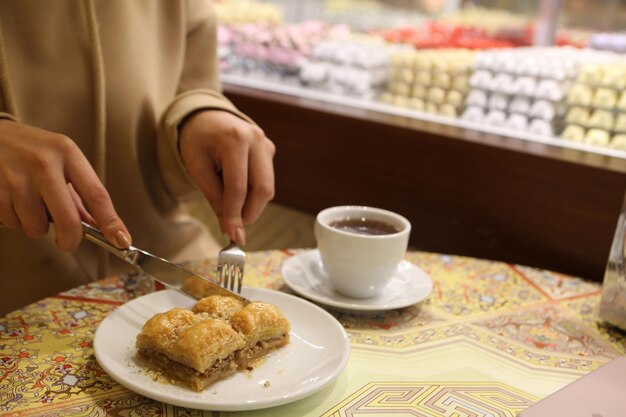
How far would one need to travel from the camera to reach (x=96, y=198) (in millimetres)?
921

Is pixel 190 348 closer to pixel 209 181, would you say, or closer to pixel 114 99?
pixel 209 181

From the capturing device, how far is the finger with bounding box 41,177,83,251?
2.93 ft

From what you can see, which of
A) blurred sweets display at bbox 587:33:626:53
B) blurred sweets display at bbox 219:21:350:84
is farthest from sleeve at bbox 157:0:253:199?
blurred sweets display at bbox 587:33:626:53

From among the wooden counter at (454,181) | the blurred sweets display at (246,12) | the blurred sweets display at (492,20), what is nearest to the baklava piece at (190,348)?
the wooden counter at (454,181)

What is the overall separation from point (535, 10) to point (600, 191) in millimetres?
1077

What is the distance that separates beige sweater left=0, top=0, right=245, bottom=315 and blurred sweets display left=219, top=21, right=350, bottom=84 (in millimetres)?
978

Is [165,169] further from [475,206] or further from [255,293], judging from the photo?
[475,206]

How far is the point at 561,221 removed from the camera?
5.48ft

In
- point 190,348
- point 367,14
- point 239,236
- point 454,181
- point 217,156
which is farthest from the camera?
point 367,14

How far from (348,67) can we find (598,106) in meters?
0.90

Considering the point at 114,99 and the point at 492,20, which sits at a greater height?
the point at 492,20

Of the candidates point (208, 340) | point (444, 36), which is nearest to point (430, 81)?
point (444, 36)

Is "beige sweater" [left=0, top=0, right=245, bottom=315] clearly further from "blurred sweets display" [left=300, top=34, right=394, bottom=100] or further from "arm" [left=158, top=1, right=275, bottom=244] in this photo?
"blurred sweets display" [left=300, top=34, right=394, bottom=100]

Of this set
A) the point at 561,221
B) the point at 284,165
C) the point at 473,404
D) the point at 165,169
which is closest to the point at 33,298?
the point at 165,169
